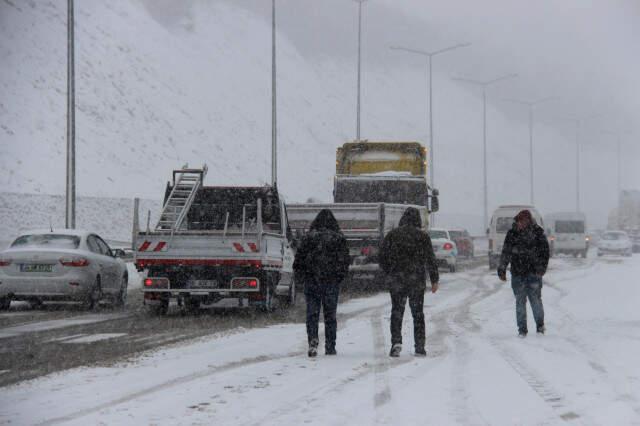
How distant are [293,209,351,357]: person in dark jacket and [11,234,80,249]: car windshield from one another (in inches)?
333

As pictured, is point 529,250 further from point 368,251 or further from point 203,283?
point 368,251

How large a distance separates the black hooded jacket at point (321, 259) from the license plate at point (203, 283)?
5399mm

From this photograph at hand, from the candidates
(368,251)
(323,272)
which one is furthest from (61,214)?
(323,272)

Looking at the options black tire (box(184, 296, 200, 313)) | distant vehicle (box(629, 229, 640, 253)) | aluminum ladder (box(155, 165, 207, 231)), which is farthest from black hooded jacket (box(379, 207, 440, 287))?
distant vehicle (box(629, 229, 640, 253))

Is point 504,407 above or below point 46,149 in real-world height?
below

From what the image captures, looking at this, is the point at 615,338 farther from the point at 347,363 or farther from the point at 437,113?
the point at 437,113

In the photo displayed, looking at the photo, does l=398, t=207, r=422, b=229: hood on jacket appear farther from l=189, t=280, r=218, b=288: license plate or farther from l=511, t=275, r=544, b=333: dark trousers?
l=189, t=280, r=218, b=288: license plate

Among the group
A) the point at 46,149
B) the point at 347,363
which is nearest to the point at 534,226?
the point at 347,363

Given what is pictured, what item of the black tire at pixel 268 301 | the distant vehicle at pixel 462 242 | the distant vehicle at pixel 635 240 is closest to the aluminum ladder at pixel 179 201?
the black tire at pixel 268 301

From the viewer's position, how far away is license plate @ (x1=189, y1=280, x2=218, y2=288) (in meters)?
17.6

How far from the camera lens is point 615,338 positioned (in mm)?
14203

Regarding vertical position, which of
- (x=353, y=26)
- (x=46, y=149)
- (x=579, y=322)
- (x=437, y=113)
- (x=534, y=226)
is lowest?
(x=579, y=322)

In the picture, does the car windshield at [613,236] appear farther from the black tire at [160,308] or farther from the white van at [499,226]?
the black tire at [160,308]

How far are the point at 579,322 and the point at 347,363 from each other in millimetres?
6527
